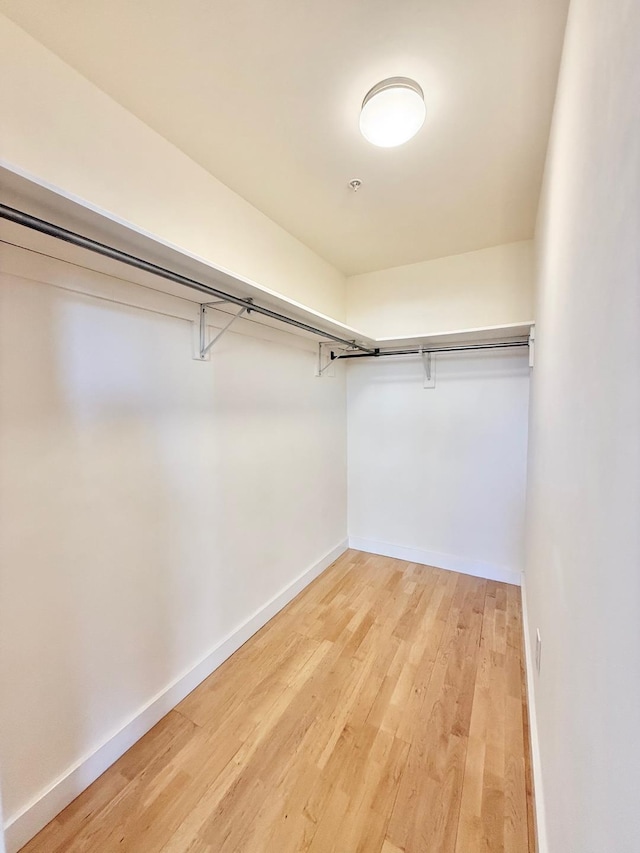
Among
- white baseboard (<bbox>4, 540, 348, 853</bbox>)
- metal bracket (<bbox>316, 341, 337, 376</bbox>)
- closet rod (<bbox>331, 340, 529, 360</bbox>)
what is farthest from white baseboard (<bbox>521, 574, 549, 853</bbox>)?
metal bracket (<bbox>316, 341, 337, 376</bbox>)

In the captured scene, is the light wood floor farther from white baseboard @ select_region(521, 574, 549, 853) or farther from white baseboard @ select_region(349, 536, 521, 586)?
white baseboard @ select_region(349, 536, 521, 586)

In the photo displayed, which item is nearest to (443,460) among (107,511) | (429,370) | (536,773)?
(429,370)

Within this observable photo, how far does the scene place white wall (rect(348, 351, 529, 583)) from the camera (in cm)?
273

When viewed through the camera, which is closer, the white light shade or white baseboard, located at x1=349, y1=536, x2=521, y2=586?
the white light shade

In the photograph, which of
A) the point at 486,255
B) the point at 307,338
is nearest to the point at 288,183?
the point at 307,338

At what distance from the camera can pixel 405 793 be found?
1.33 metres

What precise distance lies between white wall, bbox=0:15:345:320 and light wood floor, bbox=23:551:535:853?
2.03m

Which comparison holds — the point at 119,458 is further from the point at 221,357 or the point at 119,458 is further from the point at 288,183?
the point at 288,183

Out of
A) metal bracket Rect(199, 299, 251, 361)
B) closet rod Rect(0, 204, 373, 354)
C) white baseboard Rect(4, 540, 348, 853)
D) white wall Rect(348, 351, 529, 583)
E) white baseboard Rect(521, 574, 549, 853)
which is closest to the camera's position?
closet rod Rect(0, 204, 373, 354)

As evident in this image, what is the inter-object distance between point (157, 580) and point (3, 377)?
3.33 ft

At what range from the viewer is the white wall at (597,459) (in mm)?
482

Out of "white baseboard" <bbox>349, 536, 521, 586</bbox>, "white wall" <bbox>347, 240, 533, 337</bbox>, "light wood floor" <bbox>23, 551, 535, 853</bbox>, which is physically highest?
"white wall" <bbox>347, 240, 533, 337</bbox>

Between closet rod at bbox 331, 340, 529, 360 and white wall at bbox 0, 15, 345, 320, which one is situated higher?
white wall at bbox 0, 15, 345, 320

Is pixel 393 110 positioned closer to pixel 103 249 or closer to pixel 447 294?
pixel 103 249
